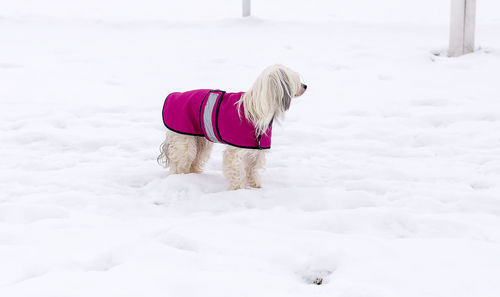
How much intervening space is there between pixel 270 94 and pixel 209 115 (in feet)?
1.80

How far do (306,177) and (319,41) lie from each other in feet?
17.4

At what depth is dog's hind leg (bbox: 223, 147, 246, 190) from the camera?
404 centimetres

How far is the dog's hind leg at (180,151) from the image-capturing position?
4.23 meters

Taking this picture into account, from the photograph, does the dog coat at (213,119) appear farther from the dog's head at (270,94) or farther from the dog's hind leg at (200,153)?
the dog's hind leg at (200,153)

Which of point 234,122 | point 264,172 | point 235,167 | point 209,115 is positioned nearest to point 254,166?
point 235,167

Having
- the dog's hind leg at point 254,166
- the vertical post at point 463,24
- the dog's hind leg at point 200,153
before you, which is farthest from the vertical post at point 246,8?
the dog's hind leg at point 254,166

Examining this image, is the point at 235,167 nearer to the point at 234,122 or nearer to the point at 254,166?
the point at 254,166

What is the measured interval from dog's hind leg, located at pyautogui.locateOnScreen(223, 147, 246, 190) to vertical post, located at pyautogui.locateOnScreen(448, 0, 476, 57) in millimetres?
5173

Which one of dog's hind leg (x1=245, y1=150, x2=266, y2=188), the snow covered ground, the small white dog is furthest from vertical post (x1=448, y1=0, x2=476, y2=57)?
dog's hind leg (x1=245, y1=150, x2=266, y2=188)

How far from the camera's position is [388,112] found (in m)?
6.02

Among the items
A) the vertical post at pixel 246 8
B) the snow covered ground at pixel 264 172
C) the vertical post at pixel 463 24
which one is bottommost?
the snow covered ground at pixel 264 172

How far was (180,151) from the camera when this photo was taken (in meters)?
4.23

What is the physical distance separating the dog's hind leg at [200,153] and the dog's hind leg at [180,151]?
11 centimetres

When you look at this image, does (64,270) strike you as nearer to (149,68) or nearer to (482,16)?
(149,68)
